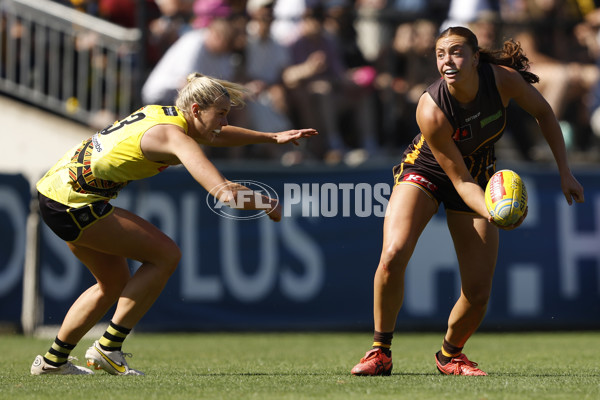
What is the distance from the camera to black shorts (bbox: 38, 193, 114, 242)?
585 centimetres

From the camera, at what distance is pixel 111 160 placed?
5.76 m

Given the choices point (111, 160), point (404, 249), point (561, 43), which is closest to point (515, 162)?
point (561, 43)

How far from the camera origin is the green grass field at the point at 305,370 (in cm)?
512

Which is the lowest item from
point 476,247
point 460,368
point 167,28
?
point 460,368

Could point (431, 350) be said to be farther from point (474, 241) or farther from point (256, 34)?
point (256, 34)

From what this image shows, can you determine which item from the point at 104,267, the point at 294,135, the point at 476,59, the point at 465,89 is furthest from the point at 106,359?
the point at 476,59

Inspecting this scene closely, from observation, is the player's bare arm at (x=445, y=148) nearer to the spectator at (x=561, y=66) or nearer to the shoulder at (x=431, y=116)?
the shoulder at (x=431, y=116)

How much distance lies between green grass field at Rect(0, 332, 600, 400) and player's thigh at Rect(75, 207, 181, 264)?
0.74 metres

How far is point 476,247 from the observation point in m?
6.04

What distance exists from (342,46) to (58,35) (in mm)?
3234

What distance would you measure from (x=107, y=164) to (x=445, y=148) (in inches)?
77.9

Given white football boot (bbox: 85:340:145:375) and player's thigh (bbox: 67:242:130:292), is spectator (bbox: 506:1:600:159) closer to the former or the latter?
player's thigh (bbox: 67:242:130:292)

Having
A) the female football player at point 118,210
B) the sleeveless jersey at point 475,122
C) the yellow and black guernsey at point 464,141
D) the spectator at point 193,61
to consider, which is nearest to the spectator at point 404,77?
the spectator at point 193,61

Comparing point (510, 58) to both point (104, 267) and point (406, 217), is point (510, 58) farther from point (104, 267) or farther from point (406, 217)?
point (104, 267)
